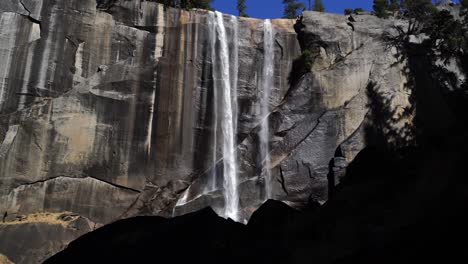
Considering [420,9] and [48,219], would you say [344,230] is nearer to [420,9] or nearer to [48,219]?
[48,219]

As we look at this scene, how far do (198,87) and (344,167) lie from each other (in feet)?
33.0

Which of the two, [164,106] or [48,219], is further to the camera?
[164,106]

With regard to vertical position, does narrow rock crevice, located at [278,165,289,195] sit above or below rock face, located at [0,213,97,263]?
above

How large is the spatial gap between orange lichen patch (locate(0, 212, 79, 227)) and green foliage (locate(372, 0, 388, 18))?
83.3 feet

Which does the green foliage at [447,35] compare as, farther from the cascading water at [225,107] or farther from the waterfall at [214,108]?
the waterfall at [214,108]

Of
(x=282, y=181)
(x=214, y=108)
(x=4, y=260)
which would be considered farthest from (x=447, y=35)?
(x=4, y=260)

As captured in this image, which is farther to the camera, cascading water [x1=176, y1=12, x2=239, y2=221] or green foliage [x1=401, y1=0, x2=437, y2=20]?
green foliage [x1=401, y1=0, x2=437, y2=20]

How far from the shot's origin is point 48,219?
25.0m

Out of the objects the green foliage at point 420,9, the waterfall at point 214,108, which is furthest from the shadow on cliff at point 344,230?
the green foliage at point 420,9

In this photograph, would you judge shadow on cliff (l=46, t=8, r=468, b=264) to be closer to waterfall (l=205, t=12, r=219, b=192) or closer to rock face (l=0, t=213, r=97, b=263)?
rock face (l=0, t=213, r=97, b=263)

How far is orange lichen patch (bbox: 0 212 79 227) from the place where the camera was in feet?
80.3

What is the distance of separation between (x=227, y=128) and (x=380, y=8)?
16.6 meters

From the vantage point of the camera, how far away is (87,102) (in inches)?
1085

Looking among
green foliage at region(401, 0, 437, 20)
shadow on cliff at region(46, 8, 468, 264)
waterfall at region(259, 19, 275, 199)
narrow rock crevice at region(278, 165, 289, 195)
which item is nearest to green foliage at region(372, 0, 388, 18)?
green foliage at region(401, 0, 437, 20)
